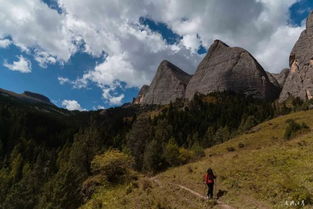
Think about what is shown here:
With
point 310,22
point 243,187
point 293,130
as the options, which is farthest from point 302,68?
point 243,187

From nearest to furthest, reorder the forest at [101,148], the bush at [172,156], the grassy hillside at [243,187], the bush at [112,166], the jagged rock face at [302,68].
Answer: the grassy hillside at [243,187] → the bush at [112,166] → the forest at [101,148] → the bush at [172,156] → the jagged rock face at [302,68]

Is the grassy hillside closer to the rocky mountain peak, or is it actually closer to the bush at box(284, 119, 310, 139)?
the bush at box(284, 119, 310, 139)

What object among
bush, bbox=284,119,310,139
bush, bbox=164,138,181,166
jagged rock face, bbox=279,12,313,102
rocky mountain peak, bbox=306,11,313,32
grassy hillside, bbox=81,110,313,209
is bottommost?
grassy hillside, bbox=81,110,313,209

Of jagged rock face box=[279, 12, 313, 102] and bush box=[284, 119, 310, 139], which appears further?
jagged rock face box=[279, 12, 313, 102]

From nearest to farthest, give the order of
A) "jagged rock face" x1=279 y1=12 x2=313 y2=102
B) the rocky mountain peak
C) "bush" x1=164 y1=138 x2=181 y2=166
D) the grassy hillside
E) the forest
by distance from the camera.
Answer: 1. the grassy hillside
2. the forest
3. "bush" x1=164 y1=138 x2=181 y2=166
4. "jagged rock face" x1=279 y1=12 x2=313 y2=102
5. the rocky mountain peak

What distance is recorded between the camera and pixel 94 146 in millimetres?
60094

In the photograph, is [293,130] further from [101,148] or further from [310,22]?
[310,22]

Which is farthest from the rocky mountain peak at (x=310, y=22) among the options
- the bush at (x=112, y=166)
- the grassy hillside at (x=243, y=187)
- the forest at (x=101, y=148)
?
the bush at (x=112, y=166)

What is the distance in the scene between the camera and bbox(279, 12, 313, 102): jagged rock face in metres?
146

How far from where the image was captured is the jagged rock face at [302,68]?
478ft

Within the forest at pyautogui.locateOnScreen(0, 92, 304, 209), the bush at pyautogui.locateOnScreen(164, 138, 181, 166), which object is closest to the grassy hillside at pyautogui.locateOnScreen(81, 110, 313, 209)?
the forest at pyautogui.locateOnScreen(0, 92, 304, 209)

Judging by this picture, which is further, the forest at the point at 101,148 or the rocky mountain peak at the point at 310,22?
the rocky mountain peak at the point at 310,22

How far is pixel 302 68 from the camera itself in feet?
512

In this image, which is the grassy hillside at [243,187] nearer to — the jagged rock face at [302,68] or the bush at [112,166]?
the bush at [112,166]
